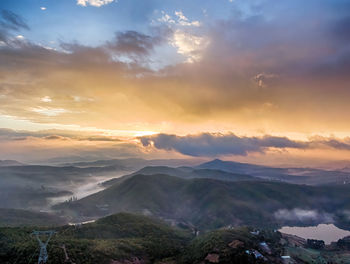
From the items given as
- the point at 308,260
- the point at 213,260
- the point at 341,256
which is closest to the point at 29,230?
the point at 213,260

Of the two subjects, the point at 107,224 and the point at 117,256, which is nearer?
the point at 117,256

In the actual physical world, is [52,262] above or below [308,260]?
above

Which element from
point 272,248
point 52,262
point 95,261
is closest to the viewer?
point 52,262

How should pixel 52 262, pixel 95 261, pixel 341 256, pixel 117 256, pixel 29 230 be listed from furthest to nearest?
pixel 341 256
pixel 29 230
pixel 117 256
pixel 95 261
pixel 52 262

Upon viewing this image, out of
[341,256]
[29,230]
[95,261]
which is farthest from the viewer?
[341,256]

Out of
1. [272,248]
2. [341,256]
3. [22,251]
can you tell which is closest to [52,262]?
[22,251]

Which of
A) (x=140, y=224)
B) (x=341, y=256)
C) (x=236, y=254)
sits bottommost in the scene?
(x=341, y=256)

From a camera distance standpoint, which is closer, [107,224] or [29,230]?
[29,230]

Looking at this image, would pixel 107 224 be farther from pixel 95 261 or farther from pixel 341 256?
pixel 341 256

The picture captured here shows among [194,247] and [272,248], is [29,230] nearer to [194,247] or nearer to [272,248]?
[194,247]
